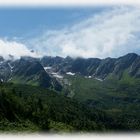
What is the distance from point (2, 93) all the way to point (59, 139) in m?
113

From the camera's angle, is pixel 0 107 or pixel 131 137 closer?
pixel 131 137

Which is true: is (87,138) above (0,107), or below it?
above

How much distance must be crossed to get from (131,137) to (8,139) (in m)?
2.45

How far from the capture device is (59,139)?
7.58 m

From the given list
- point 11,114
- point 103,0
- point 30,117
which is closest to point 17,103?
point 30,117

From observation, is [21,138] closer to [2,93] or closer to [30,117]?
[2,93]

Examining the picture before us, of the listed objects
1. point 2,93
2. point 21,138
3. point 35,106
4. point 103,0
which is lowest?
point 35,106

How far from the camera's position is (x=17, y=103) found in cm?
12800

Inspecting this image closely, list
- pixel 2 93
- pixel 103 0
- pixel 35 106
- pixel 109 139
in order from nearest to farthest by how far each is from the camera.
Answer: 1. pixel 109 139
2. pixel 103 0
3. pixel 2 93
4. pixel 35 106

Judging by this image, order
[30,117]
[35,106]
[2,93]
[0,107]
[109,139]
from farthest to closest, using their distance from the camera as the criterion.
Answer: [35,106], [30,117], [2,93], [0,107], [109,139]

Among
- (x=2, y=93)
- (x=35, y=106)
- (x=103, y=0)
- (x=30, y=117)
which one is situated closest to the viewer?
(x=103, y=0)

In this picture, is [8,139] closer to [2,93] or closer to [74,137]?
[74,137]

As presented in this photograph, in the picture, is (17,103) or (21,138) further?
(17,103)

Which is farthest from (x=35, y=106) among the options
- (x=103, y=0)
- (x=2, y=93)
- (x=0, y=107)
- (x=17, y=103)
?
(x=103, y=0)
